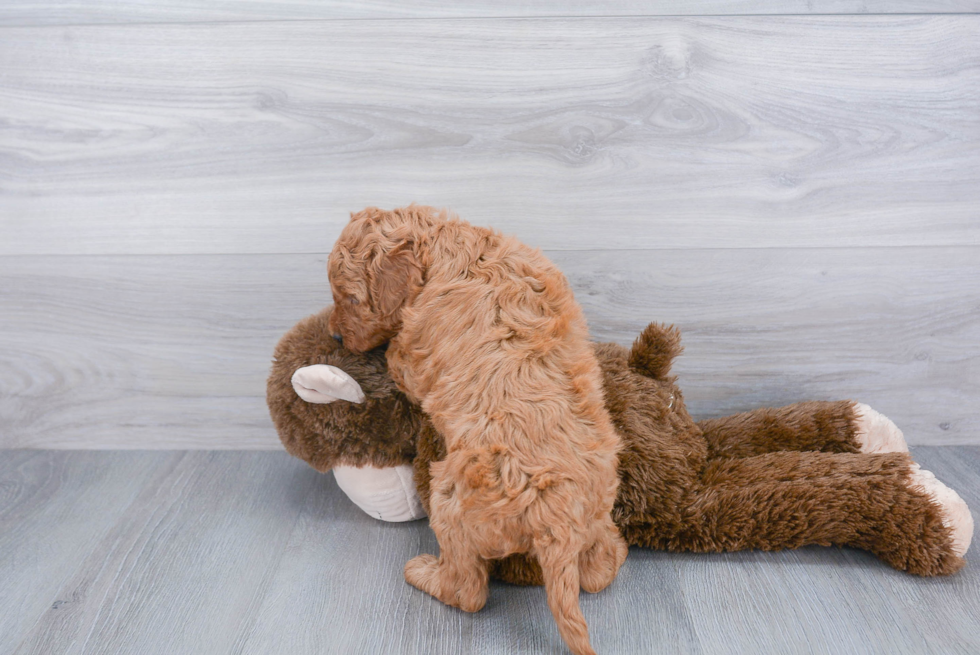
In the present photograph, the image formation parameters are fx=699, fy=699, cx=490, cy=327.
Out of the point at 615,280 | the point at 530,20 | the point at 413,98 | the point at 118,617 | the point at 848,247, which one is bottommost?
the point at 118,617

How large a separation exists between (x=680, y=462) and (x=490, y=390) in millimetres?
416

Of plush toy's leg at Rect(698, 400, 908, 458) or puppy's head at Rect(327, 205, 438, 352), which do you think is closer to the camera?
puppy's head at Rect(327, 205, 438, 352)

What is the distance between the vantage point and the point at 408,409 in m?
1.19

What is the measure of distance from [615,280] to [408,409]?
1.56ft

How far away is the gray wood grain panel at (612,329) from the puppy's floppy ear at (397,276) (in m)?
0.40

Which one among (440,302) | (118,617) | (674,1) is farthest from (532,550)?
(674,1)

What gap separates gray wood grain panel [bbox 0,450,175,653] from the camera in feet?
3.58

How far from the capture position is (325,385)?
1.12 meters

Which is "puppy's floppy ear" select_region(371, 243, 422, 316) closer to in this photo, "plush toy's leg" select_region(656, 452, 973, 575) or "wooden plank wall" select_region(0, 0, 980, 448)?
"wooden plank wall" select_region(0, 0, 980, 448)

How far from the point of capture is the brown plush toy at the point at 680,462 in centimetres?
107

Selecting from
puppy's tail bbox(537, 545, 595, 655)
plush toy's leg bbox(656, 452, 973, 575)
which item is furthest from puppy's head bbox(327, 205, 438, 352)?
plush toy's leg bbox(656, 452, 973, 575)

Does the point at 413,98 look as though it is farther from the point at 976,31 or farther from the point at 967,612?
the point at 967,612

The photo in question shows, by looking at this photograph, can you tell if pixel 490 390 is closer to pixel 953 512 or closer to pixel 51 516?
pixel 953 512

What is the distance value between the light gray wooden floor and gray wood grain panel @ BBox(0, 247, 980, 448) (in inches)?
7.9
